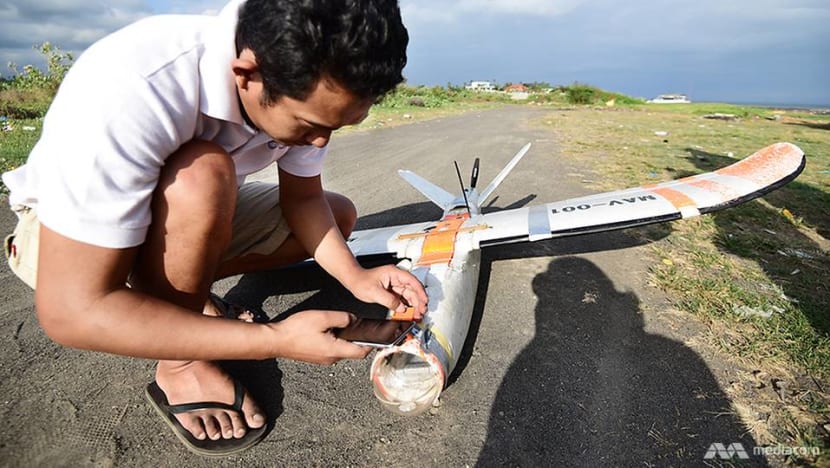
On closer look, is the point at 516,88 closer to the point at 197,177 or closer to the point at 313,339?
the point at 197,177

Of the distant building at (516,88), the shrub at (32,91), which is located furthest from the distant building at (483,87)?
the shrub at (32,91)

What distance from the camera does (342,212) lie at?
2881 mm

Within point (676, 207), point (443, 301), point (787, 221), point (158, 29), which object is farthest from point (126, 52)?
point (787, 221)

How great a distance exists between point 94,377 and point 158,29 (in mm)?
1803

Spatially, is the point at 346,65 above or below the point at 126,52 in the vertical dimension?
above

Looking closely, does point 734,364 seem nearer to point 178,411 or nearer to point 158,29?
point 178,411

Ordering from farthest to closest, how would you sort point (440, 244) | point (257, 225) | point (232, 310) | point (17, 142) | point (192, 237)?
point (17, 142) < point (440, 244) < point (232, 310) < point (257, 225) < point (192, 237)

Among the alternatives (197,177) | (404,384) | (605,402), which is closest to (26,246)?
(197,177)

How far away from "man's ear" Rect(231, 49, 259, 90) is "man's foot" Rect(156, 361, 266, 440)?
1.34m

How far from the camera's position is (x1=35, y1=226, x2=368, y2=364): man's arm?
1.22 meters

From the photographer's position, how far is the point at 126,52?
1310 mm

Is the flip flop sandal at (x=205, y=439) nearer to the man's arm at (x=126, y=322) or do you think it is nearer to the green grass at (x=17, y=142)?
the man's arm at (x=126, y=322)

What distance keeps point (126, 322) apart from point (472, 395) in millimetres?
1572

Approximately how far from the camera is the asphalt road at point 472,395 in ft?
5.97
